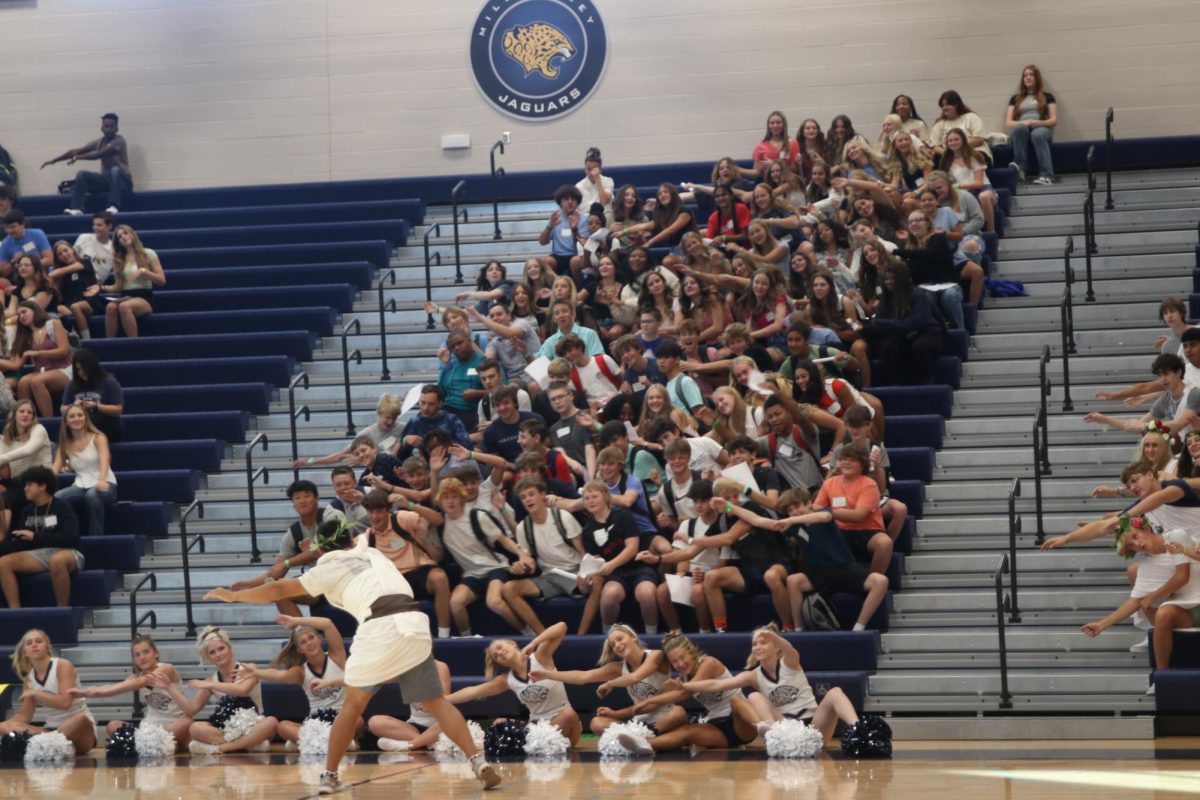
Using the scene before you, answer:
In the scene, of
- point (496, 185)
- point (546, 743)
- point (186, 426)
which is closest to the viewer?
point (546, 743)

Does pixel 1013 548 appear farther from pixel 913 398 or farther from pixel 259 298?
pixel 259 298

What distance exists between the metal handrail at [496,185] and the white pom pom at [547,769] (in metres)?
8.37

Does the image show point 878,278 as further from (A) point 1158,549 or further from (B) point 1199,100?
(B) point 1199,100

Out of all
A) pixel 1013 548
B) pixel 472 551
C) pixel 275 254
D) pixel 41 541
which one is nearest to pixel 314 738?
pixel 472 551

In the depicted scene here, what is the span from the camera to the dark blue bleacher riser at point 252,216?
60.8 feet

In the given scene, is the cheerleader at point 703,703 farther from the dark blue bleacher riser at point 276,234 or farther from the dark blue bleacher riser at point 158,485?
the dark blue bleacher riser at point 276,234

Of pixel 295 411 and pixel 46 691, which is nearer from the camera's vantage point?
pixel 46 691

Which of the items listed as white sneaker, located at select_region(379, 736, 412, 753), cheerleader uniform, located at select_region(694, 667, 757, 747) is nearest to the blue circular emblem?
white sneaker, located at select_region(379, 736, 412, 753)

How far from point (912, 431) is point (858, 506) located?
6.74ft

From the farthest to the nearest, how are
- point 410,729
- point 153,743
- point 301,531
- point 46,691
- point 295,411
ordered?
1. point 295,411
2. point 301,531
3. point 46,691
4. point 153,743
5. point 410,729

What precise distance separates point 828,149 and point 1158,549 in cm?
653

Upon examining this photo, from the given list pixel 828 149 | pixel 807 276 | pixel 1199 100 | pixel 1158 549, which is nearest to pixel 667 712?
pixel 1158 549

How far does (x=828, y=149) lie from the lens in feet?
53.4

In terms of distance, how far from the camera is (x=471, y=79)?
64.8 feet
